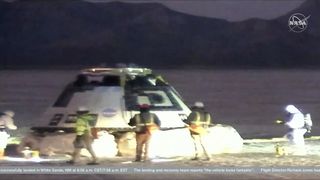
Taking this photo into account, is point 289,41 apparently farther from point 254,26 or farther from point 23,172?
point 23,172

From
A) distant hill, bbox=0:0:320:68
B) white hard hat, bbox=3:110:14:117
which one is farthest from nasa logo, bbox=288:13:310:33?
white hard hat, bbox=3:110:14:117

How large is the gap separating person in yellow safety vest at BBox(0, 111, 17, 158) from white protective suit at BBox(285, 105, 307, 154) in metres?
1.64

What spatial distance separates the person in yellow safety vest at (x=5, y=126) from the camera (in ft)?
84.6

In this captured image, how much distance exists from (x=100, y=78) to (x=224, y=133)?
813 millimetres

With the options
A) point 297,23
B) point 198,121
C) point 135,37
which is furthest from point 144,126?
point 297,23

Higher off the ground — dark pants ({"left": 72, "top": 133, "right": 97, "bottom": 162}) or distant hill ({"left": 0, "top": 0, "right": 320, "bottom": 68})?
distant hill ({"left": 0, "top": 0, "right": 320, "bottom": 68})

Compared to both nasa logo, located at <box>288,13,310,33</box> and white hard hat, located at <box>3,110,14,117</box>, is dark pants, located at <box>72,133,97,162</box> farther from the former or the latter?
nasa logo, located at <box>288,13,310,33</box>

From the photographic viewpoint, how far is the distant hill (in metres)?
25.8

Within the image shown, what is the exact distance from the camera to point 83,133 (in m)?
25.7

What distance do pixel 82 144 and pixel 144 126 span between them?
0.39 metres

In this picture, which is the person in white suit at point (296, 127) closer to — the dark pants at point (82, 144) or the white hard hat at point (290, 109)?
the white hard hat at point (290, 109)

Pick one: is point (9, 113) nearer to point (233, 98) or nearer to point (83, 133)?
point (83, 133)

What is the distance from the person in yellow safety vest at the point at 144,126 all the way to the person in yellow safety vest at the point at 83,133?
0.25m

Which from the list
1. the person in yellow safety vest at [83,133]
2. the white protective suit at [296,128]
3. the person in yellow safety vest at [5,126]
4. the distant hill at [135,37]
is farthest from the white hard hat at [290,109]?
the person in yellow safety vest at [5,126]
